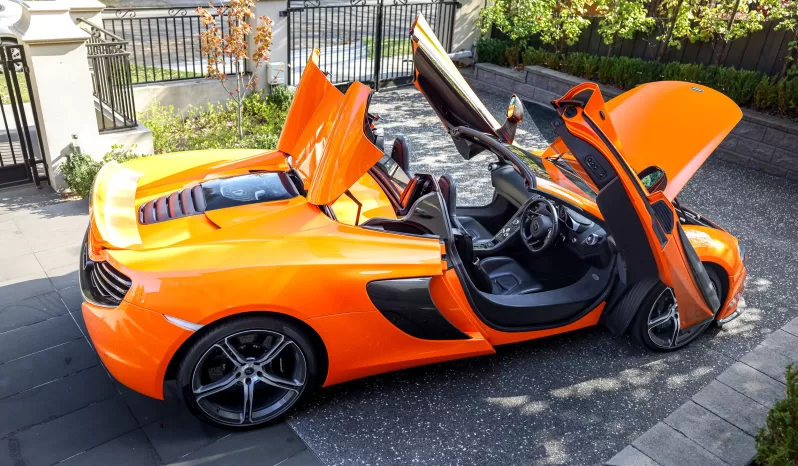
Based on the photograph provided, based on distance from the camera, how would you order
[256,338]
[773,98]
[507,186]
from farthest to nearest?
[773,98] < [507,186] < [256,338]

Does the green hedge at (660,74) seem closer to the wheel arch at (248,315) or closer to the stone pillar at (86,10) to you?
the stone pillar at (86,10)

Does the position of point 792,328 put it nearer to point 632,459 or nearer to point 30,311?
point 632,459

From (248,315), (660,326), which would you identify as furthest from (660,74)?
(248,315)

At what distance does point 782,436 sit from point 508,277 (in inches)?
80.3

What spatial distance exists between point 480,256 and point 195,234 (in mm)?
2104

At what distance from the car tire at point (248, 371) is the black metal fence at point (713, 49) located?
8.37 metres

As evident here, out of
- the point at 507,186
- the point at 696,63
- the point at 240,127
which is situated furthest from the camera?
the point at 696,63

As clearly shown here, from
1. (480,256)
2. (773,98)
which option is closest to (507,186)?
(480,256)

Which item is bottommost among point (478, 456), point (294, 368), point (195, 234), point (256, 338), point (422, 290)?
point (478, 456)

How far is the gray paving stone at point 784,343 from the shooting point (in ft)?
12.6

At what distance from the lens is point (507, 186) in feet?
15.7

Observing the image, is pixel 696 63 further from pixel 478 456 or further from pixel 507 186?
pixel 478 456

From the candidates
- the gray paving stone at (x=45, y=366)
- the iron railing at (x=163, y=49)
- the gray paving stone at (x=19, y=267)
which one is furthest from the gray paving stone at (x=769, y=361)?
the iron railing at (x=163, y=49)

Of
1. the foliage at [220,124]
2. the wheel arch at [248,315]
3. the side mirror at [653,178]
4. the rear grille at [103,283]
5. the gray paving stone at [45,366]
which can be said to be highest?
the side mirror at [653,178]
